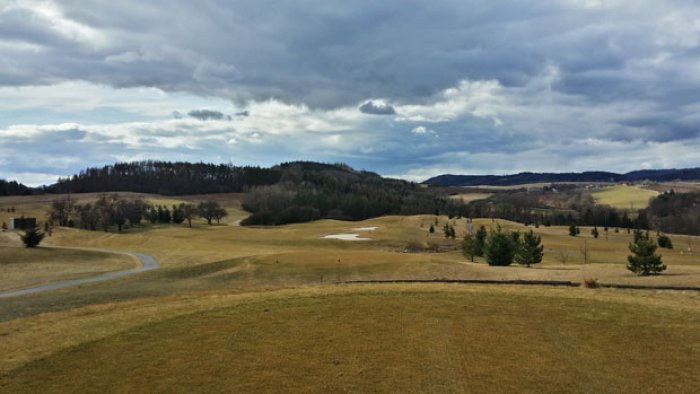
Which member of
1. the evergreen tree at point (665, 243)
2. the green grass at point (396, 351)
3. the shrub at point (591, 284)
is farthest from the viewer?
the evergreen tree at point (665, 243)

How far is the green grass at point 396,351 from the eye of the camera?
53.2 feet

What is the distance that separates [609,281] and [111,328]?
28650mm

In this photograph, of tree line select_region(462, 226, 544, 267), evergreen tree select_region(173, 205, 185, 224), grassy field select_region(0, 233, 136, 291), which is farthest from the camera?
evergreen tree select_region(173, 205, 185, 224)

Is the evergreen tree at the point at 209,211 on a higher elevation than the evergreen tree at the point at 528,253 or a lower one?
higher

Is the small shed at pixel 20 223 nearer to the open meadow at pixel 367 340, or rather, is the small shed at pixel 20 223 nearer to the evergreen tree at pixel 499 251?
the open meadow at pixel 367 340

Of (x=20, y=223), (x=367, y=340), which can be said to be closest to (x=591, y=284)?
(x=367, y=340)

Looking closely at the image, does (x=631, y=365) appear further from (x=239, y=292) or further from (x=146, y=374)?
(x=239, y=292)

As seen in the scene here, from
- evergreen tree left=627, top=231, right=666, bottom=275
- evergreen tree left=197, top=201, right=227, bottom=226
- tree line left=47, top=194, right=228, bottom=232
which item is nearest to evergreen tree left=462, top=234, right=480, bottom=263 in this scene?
evergreen tree left=627, top=231, right=666, bottom=275

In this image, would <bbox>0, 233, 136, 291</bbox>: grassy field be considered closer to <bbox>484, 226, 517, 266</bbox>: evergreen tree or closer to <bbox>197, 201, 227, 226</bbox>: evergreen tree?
<bbox>484, 226, 517, 266</bbox>: evergreen tree

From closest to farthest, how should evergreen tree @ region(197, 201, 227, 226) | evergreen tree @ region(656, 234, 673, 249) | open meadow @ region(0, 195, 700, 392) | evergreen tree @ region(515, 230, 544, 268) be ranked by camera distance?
open meadow @ region(0, 195, 700, 392)
evergreen tree @ region(515, 230, 544, 268)
evergreen tree @ region(656, 234, 673, 249)
evergreen tree @ region(197, 201, 227, 226)

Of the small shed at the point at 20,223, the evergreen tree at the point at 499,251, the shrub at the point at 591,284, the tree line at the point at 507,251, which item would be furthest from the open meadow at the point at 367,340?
the small shed at the point at 20,223

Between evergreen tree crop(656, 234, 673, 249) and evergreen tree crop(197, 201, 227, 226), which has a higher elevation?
evergreen tree crop(197, 201, 227, 226)

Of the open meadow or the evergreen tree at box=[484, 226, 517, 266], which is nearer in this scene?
the open meadow

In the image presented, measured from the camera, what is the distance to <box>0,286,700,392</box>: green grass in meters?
16.2
